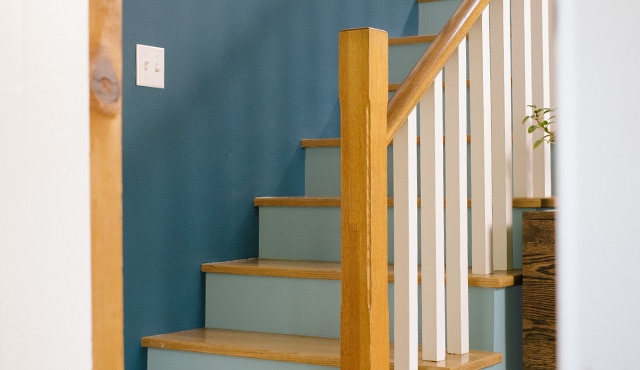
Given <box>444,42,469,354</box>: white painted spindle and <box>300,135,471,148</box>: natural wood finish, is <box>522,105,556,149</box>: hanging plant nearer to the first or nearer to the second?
<box>444,42,469,354</box>: white painted spindle

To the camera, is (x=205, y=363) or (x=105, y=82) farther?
(x=205, y=363)

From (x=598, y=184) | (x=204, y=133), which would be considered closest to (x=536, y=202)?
(x=204, y=133)

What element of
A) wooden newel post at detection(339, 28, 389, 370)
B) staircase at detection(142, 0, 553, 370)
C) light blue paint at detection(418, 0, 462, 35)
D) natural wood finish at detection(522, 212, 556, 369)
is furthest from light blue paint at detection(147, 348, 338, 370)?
light blue paint at detection(418, 0, 462, 35)

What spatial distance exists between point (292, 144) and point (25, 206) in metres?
2.65

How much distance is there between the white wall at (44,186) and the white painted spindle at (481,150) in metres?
1.96

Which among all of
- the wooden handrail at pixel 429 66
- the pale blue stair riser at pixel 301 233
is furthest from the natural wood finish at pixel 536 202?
the wooden handrail at pixel 429 66

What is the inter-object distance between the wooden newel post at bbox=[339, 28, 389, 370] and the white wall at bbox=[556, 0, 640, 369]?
4.79 ft

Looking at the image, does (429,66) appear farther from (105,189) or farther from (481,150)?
(105,189)

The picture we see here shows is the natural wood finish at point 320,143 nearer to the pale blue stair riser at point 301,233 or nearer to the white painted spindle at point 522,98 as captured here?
the pale blue stair riser at point 301,233

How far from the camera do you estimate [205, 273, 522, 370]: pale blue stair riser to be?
2434mm

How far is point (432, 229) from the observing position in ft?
7.34

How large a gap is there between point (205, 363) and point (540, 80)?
4.44ft

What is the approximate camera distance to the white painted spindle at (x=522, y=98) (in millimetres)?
2682

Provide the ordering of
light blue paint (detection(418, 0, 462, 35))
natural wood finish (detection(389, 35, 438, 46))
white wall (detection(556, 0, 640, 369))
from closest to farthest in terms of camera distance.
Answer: white wall (detection(556, 0, 640, 369)) → natural wood finish (detection(389, 35, 438, 46)) → light blue paint (detection(418, 0, 462, 35))
